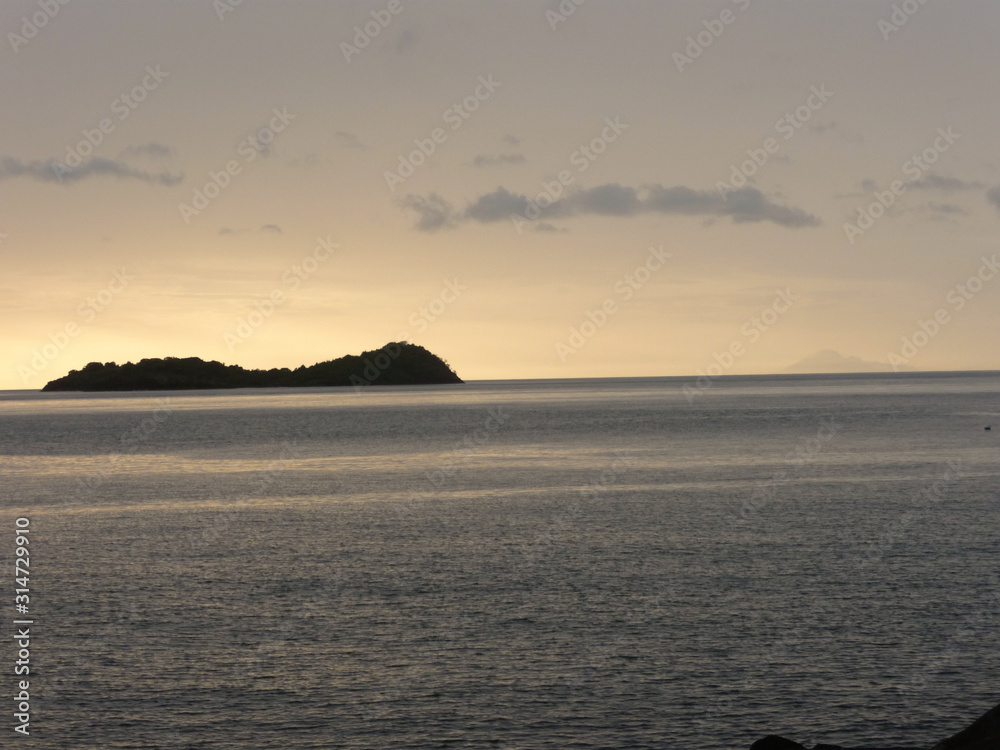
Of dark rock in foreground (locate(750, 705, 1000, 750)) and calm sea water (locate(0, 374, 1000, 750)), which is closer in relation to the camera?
dark rock in foreground (locate(750, 705, 1000, 750))

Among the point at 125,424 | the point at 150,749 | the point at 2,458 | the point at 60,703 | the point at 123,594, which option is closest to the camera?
the point at 150,749

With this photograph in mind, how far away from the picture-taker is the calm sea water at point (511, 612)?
29.3 m

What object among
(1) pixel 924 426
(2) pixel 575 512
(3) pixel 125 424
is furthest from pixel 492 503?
(3) pixel 125 424

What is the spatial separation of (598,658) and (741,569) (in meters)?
16.1

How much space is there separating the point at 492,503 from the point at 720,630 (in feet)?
122

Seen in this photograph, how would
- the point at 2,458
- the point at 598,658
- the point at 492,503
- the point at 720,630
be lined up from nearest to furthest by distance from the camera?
the point at 598,658 < the point at 720,630 < the point at 492,503 < the point at 2,458

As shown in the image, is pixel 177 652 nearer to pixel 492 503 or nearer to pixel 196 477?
pixel 492 503

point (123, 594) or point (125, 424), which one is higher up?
point (125, 424)

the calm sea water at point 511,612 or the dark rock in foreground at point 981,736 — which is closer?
the dark rock in foreground at point 981,736

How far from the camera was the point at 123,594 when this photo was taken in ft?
143

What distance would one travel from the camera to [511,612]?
131 feet

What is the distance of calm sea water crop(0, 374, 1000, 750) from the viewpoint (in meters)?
29.3

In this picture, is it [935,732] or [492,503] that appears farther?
[492,503]

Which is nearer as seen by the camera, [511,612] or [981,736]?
[981,736]
